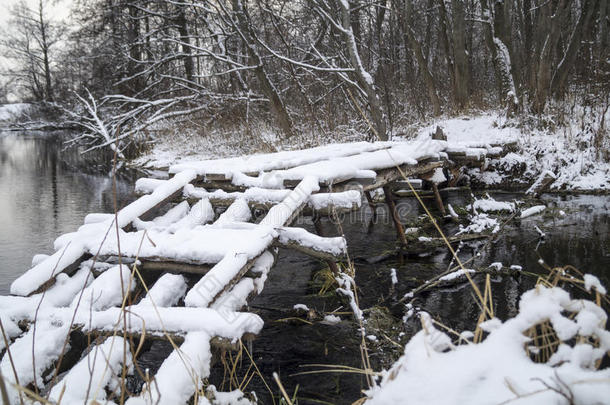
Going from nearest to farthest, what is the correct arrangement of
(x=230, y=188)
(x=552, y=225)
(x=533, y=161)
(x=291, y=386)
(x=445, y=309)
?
(x=291, y=386)
(x=445, y=309)
(x=230, y=188)
(x=552, y=225)
(x=533, y=161)

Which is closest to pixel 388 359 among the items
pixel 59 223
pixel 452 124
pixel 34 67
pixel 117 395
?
pixel 117 395

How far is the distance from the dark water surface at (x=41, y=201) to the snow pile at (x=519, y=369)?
15.8ft

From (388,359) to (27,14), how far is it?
138 ft

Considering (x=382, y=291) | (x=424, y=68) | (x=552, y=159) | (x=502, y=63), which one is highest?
(x=424, y=68)

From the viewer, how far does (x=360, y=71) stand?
975cm

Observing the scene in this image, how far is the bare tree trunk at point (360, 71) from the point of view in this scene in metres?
9.55

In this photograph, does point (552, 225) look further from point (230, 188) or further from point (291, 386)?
point (291, 386)

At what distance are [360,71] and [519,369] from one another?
9277mm

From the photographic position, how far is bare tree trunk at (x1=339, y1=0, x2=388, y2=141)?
955cm

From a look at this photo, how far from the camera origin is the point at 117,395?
6.86 feet

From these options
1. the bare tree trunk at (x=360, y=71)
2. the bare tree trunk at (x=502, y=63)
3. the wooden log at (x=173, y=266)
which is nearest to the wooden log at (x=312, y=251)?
the wooden log at (x=173, y=266)

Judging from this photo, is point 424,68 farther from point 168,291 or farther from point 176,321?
point 176,321

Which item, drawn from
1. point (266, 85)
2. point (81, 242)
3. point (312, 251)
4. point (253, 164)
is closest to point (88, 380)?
point (81, 242)

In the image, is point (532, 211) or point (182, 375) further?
point (532, 211)
